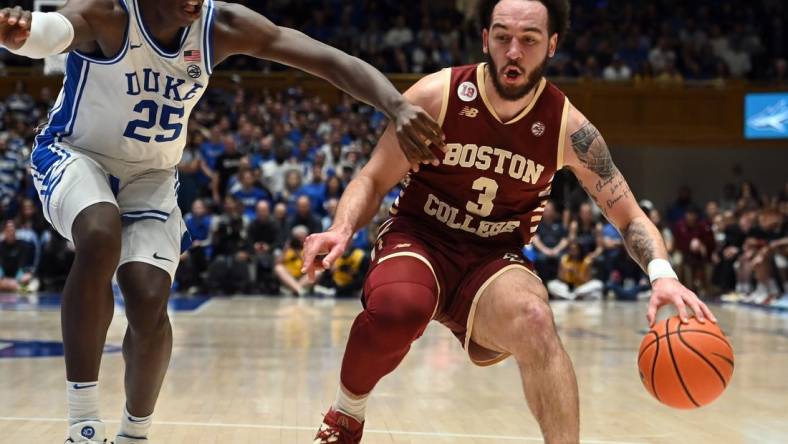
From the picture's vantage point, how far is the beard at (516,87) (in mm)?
4457

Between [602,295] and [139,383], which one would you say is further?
[602,295]

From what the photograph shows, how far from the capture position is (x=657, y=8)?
87.5 feet

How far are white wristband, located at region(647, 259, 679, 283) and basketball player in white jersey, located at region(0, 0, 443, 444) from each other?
103 cm

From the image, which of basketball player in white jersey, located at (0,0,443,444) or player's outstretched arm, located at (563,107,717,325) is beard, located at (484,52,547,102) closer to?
player's outstretched arm, located at (563,107,717,325)

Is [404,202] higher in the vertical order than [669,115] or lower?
higher

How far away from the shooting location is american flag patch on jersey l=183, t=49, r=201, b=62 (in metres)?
4.36

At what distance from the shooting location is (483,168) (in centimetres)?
452

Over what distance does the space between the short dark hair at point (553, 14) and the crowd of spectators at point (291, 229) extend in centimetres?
1156

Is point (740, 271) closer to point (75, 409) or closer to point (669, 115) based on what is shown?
point (669, 115)

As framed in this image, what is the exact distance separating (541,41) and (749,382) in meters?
4.48

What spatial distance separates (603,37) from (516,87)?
2176 cm

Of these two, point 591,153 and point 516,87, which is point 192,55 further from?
point 591,153

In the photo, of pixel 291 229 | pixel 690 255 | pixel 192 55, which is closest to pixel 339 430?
pixel 192 55

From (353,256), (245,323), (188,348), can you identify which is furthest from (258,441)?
(353,256)
